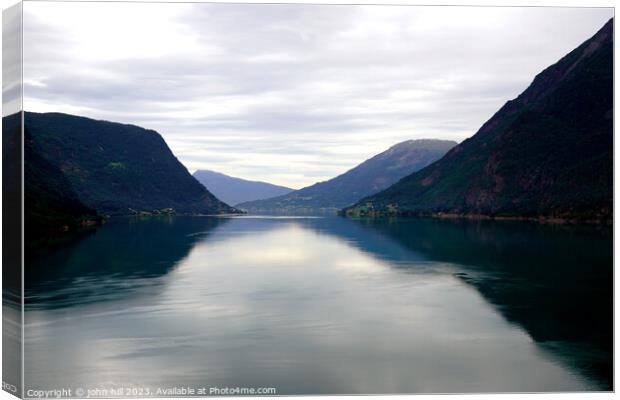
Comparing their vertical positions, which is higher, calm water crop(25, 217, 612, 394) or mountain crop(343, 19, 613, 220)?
mountain crop(343, 19, 613, 220)

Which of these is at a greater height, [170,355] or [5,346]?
[5,346]

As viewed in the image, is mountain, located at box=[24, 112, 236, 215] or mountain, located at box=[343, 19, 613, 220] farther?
mountain, located at box=[24, 112, 236, 215]

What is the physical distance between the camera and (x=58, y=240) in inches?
2451

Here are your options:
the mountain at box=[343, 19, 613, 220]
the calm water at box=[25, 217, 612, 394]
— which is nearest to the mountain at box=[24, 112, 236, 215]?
the mountain at box=[343, 19, 613, 220]

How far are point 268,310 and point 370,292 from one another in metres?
7.27

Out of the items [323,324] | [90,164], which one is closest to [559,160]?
[323,324]

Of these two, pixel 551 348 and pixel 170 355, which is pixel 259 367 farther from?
pixel 551 348

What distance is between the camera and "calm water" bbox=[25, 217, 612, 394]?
1573 cm

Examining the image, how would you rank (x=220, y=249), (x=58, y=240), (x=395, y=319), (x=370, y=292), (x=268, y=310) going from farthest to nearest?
1. (x=58, y=240)
2. (x=220, y=249)
3. (x=370, y=292)
4. (x=268, y=310)
5. (x=395, y=319)

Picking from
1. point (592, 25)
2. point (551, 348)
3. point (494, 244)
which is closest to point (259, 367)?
point (551, 348)

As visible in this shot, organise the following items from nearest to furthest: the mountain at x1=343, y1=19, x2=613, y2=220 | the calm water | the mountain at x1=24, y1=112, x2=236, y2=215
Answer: the calm water → the mountain at x1=343, y1=19, x2=613, y2=220 → the mountain at x1=24, y1=112, x2=236, y2=215

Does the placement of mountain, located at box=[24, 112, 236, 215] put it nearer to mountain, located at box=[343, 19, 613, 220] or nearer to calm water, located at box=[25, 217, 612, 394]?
mountain, located at box=[343, 19, 613, 220]

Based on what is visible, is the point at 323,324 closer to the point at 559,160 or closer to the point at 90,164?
the point at 559,160

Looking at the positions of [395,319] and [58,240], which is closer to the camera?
[395,319]
